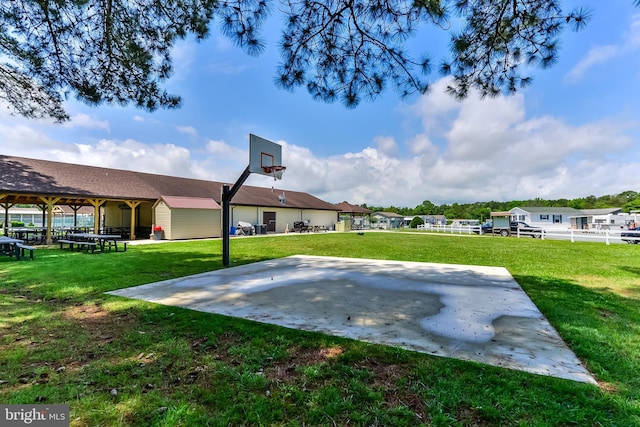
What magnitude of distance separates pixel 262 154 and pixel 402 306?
6873mm

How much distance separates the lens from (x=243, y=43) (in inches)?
174

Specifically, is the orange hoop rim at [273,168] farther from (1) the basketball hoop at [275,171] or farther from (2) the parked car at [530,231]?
(2) the parked car at [530,231]

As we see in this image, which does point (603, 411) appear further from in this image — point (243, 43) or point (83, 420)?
point (243, 43)

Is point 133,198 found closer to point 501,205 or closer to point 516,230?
point 516,230

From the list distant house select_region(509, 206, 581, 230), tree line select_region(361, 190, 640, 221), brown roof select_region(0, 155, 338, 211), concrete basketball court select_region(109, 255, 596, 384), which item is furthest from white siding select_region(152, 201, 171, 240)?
tree line select_region(361, 190, 640, 221)

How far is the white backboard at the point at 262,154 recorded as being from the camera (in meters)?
8.89

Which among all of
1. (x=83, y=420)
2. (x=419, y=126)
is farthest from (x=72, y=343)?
(x=419, y=126)

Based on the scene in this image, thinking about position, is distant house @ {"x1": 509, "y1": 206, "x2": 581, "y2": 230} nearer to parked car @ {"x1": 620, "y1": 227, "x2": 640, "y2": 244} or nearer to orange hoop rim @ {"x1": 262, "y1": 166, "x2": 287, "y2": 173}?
parked car @ {"x1": 620, "y1": 227, "x2": 640, "y2": 244}

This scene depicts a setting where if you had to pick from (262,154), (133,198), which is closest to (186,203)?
(133,198)

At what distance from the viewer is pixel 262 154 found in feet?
31.2

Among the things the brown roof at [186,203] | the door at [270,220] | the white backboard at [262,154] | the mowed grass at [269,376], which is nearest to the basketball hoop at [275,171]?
the white backboard at [262,154]

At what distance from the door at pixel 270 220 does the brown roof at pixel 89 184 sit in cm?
105

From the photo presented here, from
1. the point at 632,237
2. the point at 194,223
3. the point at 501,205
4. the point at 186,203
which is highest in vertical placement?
the point at 501,205

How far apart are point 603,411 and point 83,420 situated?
3590 millimetres
